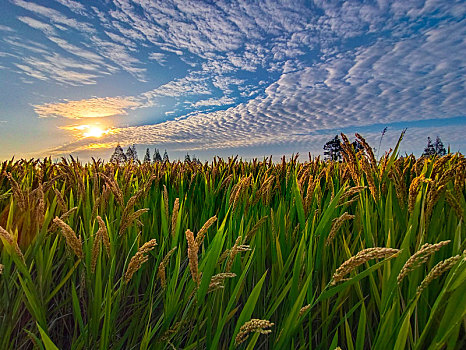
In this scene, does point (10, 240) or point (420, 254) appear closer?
point (420, 254)

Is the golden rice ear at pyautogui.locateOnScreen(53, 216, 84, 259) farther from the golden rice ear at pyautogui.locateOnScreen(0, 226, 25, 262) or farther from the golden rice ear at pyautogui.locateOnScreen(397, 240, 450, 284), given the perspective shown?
the golden rice ear at pyautogui.locateOnScreen(397, 240, 450, 284)

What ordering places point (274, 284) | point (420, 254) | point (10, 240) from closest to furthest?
point (420, 254)
point (10, 240)
point (274, 284)

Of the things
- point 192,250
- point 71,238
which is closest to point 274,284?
point 192,250

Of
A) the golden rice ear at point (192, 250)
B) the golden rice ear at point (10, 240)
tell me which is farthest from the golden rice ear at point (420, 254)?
the golden rice ear at point (10, 240)

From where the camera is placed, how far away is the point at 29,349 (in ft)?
4.90

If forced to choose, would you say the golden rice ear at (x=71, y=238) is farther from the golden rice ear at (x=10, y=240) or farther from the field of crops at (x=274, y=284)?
the golden rice ear at (x=10, y=240)

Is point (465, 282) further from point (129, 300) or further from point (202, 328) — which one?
point (129, 300)

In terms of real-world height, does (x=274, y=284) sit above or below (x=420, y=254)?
below

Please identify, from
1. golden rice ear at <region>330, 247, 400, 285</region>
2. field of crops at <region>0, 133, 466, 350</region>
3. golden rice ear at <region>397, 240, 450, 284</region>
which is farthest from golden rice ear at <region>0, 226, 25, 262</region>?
golden rice ear at <region>397, 240, 450, 284</region>

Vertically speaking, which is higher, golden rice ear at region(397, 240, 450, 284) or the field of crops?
golden rice ear at region(397, 240, 450, 284)

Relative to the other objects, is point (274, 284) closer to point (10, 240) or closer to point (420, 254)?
point (420, 254)

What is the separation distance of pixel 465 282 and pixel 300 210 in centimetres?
66

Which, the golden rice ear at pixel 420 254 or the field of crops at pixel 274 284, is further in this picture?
the field of crops at pixel 274 284

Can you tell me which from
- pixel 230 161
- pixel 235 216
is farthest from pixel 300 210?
pixel 230 161
